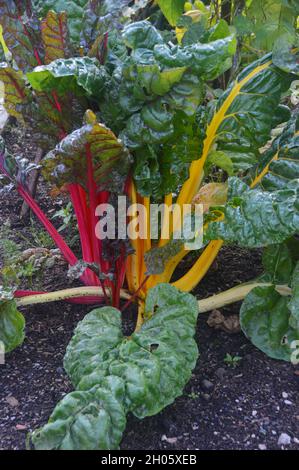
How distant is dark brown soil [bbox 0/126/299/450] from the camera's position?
1458 mm

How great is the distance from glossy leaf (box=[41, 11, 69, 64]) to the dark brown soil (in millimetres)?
812

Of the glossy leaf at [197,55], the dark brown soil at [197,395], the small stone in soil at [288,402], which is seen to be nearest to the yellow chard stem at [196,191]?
the dark brown soil at [197,395]

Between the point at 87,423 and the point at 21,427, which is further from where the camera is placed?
the point at 21,427

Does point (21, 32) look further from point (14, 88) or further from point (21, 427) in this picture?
point (21, 427)

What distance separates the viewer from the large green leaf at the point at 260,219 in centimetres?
144

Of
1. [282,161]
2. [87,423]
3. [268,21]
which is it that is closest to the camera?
[87,423]

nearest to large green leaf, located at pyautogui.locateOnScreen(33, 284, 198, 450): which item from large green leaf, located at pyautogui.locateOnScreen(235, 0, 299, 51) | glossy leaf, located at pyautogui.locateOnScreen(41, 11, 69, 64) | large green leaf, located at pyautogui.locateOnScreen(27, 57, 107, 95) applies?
large green leaf, located at pyautogui.locateOnScreen(27, 57, 107, 95)

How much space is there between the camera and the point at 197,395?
5.23 ft

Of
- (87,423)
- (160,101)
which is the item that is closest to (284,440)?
(87,423)

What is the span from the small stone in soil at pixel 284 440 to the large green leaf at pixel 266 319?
0.30 meters

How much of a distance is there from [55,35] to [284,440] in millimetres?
1257

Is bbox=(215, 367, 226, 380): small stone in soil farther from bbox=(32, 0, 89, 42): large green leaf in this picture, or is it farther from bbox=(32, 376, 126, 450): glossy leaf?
bbox=(32, 0, 89, 42): large green leaf

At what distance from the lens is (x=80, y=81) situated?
5.03 ft

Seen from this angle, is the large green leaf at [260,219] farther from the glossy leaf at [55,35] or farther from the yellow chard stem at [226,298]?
the glossy leaf at [55,35]
